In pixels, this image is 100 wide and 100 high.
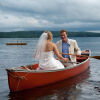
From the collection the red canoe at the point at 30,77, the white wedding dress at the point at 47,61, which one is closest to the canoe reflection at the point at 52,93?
the red canoe at the point at 30,77

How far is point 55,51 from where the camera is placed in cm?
1014

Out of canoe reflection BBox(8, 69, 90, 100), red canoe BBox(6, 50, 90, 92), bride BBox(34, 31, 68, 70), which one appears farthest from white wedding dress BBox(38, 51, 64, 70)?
canoe reflection BBox(8, 69, 90, 100)

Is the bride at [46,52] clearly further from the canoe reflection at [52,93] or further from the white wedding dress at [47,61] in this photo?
the canoe reflection at [52,93]

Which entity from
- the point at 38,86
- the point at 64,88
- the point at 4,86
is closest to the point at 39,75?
the point at 38,86

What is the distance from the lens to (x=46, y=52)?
33.6 ft

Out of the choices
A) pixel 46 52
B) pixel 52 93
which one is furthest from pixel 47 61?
pixel 52 93

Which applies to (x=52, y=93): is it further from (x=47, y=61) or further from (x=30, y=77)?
(x=47, y=61)

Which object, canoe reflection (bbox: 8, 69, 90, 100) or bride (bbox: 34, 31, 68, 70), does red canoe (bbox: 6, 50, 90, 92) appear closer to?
canoe reflection (bbox: 8, 69, 90, 100)

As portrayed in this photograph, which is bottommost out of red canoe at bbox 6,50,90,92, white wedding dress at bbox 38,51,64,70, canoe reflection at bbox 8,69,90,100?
canoe reflection at bbox 8,69,90,100

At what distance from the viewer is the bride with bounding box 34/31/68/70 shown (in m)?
9.98

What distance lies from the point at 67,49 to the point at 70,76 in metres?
1.56

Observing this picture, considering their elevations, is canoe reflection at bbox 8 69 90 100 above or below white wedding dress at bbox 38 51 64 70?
below

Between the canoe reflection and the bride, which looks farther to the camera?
the bride

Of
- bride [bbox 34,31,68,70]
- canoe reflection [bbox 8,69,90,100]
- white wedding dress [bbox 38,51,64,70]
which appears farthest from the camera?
white wedding dress [bbox 38,51,64,70]
